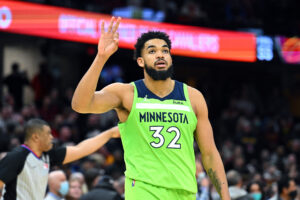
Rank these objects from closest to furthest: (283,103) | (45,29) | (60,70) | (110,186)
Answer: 1. (110,186)
2. (45,29)
3. (60,70)
4. (283,103)

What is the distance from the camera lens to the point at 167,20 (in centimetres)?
1483

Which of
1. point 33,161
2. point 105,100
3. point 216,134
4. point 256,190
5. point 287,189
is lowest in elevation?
point 216,134

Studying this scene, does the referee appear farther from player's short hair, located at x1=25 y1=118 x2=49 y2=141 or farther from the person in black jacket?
the person in black jacket

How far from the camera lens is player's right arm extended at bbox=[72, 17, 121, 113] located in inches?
156

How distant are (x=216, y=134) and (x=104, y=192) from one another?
10.4 m

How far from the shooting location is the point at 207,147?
14.6ft

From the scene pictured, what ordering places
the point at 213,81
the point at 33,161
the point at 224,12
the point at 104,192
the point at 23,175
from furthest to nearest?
the point at 213,81
the point at 224,12
the point at 104,192
the point at 33,161
the point at 23,175

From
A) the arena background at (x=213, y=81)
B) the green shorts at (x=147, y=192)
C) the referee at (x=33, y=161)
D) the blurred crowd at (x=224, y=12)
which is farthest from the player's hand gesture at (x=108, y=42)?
the blurred crowd at (x=224, y=12)

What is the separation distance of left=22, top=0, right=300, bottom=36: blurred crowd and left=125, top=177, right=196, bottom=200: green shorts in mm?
9269

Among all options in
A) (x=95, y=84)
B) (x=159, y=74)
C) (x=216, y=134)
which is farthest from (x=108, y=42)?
(x=216, y=134)

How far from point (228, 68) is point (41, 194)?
50.6ft

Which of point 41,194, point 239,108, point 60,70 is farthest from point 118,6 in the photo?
point 41,194

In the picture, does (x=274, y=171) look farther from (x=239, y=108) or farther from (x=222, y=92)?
(x=222, y=92)

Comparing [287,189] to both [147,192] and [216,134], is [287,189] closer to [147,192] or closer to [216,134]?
[147,192]
